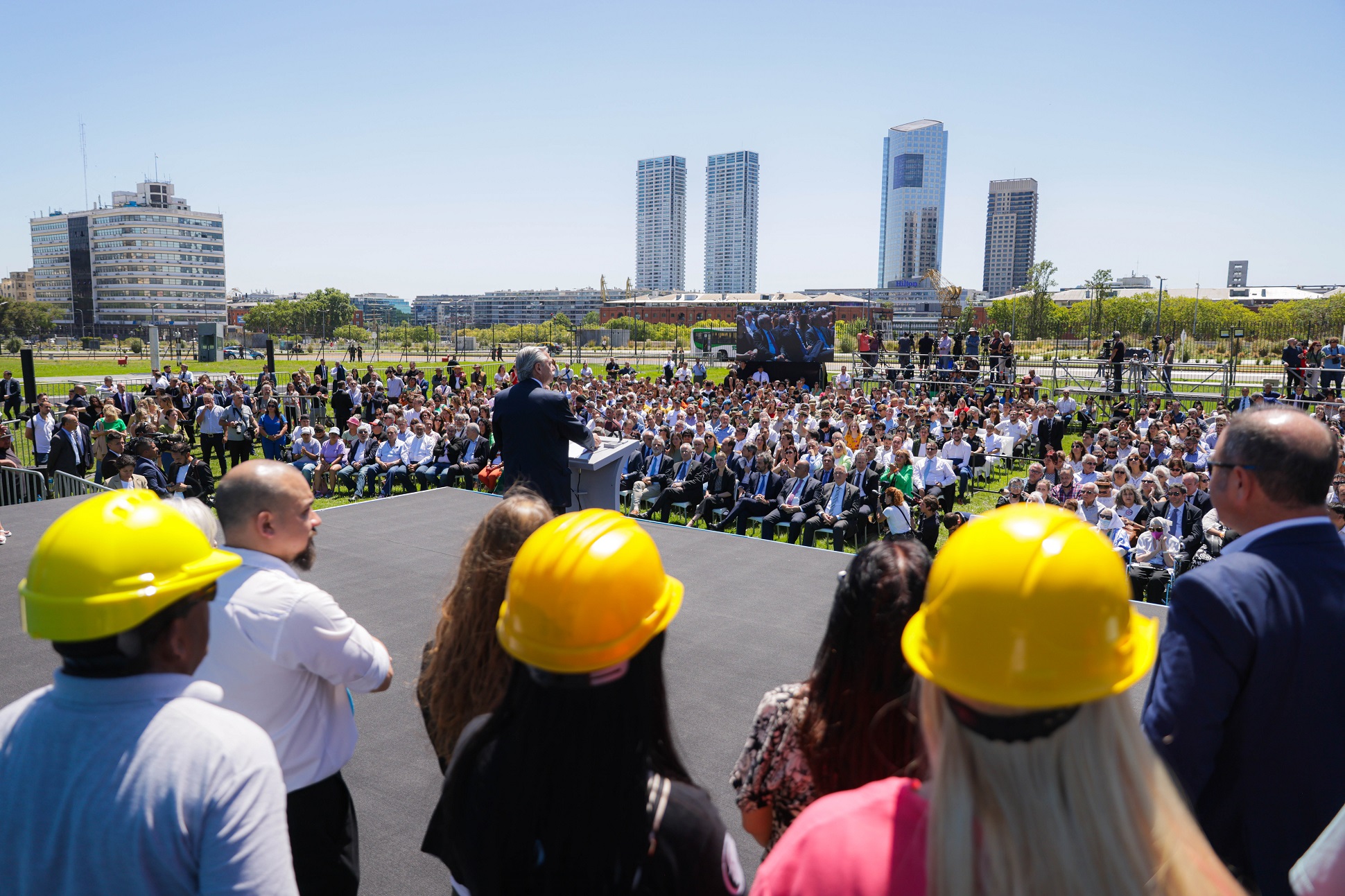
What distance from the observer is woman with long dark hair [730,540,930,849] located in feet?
5.80

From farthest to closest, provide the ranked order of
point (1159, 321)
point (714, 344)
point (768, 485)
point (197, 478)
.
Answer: point (714, 344)
point (1159, 321)
point (197, 478)
point (768, 485)

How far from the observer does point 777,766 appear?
6.05 feet

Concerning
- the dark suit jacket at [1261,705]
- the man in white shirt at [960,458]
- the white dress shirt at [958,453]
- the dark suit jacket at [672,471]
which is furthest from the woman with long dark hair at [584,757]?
the white dress shirt at [958,453]

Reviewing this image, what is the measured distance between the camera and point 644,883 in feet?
4.54

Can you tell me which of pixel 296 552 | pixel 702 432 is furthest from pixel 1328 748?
pixel 702 432

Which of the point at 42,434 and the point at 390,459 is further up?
the point at 42,434

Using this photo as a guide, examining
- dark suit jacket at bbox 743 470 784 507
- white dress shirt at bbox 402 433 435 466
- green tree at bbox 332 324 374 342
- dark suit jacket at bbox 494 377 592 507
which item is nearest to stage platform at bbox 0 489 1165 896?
dark suit jacket at bbox 494 377 592 507

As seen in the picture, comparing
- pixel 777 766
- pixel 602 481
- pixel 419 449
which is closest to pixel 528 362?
pixel 602 481

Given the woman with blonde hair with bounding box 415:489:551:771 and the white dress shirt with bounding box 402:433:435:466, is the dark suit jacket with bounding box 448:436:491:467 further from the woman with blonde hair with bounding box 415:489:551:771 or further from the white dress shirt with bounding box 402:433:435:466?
the woman with blonde hair with bounding box 415:489:551:771

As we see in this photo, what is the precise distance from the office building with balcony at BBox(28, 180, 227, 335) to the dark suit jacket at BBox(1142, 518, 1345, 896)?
14238cm

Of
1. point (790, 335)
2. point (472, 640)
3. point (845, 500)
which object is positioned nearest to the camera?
point (472, 640)

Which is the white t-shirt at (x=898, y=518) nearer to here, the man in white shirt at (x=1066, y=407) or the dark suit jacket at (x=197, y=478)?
the dark suit jacket at (x=197, y=478)

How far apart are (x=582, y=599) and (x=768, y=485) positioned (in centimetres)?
1041

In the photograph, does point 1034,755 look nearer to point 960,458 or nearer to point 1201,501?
point 1201,501
